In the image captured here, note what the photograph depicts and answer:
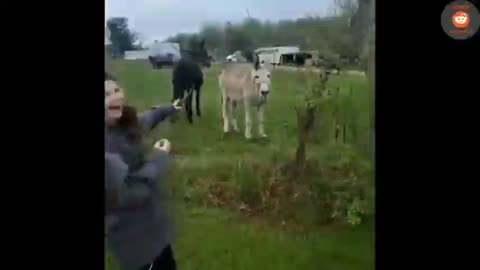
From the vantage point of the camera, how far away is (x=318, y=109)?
6.40 ft

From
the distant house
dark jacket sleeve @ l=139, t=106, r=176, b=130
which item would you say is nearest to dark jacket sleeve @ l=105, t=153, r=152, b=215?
dark jacket sleeve @ l=139, t=106, r=176, b=130

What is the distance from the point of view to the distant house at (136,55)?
1.90 m

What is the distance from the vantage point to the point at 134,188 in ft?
6.33

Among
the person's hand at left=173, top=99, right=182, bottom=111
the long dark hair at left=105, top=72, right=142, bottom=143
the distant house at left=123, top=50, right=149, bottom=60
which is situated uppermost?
the distant house at left=123, top=50, right=149, bottom=60

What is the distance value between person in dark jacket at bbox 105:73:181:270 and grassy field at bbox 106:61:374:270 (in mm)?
31

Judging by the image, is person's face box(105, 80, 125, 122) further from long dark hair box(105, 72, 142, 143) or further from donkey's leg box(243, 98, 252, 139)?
donkey's leg box(243, 98, 252, 139)

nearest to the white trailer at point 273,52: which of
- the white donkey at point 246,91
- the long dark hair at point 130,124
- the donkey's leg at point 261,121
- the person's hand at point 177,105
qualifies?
the white donkey at point 246,91

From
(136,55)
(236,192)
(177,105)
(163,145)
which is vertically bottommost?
(236,192)

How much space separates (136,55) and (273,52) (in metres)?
0.34
